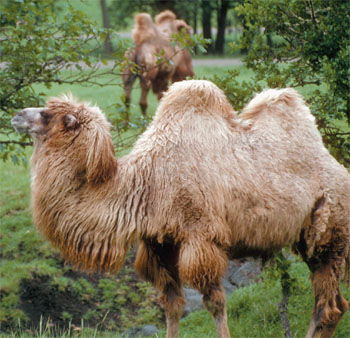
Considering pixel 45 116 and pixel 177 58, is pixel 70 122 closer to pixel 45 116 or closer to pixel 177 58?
pixel 45 116

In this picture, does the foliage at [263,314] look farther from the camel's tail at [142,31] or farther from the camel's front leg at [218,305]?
the camel's tail at [142,31]

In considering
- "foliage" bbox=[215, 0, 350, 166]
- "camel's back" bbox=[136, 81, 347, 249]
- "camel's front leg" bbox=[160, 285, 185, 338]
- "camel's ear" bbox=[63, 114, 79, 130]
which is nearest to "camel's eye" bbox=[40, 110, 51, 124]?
"camel's ear" bbox=[63, 114, 79, 130]

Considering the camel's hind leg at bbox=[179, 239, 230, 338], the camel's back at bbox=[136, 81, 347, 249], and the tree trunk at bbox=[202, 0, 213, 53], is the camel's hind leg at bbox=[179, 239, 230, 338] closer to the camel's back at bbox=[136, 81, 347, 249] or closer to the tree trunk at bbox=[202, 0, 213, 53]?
the camel's back at bbox=[136, 81, 347, 249]

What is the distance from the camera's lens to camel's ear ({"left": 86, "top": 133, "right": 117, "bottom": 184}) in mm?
5180

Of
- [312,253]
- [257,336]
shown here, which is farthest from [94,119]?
[257,336]

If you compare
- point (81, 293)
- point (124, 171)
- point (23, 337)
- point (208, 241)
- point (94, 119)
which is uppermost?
point (94, 119)

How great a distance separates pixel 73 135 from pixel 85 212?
57cm

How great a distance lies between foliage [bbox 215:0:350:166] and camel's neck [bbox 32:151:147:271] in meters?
2.79

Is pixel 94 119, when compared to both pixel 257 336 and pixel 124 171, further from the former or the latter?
pixel 257 336

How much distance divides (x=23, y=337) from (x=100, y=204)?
185 cm

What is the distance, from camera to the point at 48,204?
5.24 meters

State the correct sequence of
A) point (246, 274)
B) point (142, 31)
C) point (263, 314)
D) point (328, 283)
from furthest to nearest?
1. point (142, 31)
2. point (246, 274)
3. point (263, 314)
4. point (328, 283)

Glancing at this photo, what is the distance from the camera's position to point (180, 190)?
5.21 meters

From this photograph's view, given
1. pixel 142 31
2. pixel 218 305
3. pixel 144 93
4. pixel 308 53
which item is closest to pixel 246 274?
pixel 308 53
